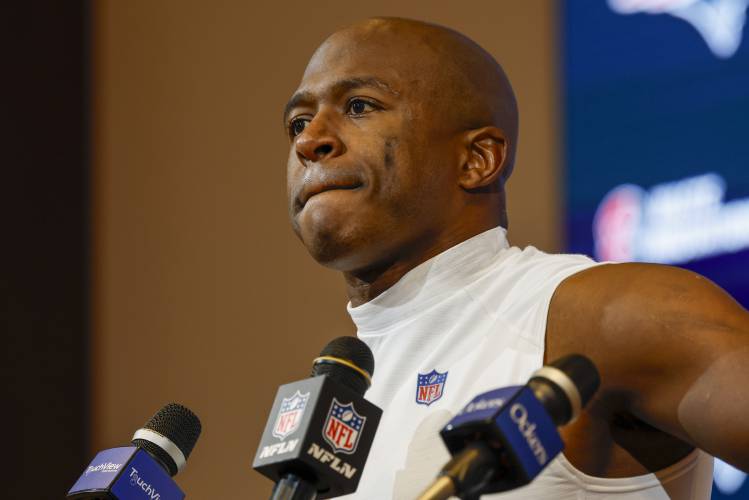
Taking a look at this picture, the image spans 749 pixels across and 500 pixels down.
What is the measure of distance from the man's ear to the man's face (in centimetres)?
3

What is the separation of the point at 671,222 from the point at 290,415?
6.76ft

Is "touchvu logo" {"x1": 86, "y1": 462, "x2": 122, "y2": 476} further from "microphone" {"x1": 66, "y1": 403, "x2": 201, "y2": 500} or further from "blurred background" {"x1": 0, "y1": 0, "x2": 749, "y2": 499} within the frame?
"blurred background" {"x1": 0, "y1": 0, "x2": 749, "y2": 499}

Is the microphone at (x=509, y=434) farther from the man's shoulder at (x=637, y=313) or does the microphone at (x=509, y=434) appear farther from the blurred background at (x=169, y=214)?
the blurred background at (x=169, y=214)

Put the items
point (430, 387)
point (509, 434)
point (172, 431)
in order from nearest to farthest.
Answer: point (509, 434) < point (172, 431) < point (430, 387)

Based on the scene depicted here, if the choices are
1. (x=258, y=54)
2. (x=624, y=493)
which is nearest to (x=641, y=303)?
(x=624, y=493)

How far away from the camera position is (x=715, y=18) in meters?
3.17

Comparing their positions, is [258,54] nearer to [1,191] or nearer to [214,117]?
[214,117]

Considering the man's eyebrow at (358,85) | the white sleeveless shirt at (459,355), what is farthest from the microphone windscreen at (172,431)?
the man's eyebrow at (358,85)

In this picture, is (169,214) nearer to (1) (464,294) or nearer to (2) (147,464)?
(1) (464,294)

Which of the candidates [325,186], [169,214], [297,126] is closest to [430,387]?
[325,186]

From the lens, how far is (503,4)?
3.99 m

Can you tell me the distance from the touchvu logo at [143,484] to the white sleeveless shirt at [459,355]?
33 cm

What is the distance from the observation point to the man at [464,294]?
1545 mm

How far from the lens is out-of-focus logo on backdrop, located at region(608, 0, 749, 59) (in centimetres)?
312
